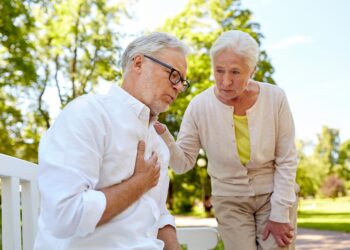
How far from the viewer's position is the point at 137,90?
1.79m

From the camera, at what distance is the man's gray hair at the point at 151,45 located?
179 cm

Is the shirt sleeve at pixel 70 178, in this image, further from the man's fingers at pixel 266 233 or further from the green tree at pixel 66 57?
the green tree at pixel 66 57

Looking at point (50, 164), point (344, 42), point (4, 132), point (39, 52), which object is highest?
point (344, 42)

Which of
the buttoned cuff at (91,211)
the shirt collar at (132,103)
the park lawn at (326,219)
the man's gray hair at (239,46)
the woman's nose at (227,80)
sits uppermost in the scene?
the man's gray hair at (239,46)

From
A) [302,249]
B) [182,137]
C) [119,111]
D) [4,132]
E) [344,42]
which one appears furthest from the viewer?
[344,42]

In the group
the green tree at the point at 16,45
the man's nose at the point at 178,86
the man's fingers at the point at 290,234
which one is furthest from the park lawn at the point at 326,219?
the man's nose at the point at 178,86

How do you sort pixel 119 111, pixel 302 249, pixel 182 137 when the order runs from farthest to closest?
pixel 302 249
pixel 182 137
pixel 119 111

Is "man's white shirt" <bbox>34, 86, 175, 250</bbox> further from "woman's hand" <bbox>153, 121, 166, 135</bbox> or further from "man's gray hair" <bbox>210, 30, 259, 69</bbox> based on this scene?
"man's gray hair" <bbox>210, 30, 259, 69</bbox>

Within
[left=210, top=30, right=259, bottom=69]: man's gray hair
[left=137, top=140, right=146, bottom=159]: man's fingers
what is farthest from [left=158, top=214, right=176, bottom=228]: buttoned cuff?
[left=210, top=30, right=259, bottom=69]: man's gray hair

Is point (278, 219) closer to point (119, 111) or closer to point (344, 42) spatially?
point (119, 111)

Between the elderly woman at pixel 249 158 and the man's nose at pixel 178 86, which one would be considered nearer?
the man's nose at pixel 178 86

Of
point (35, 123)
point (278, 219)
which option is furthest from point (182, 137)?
point (35, 123)

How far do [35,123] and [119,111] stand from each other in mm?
15669

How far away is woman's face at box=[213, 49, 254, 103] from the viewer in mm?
2520
